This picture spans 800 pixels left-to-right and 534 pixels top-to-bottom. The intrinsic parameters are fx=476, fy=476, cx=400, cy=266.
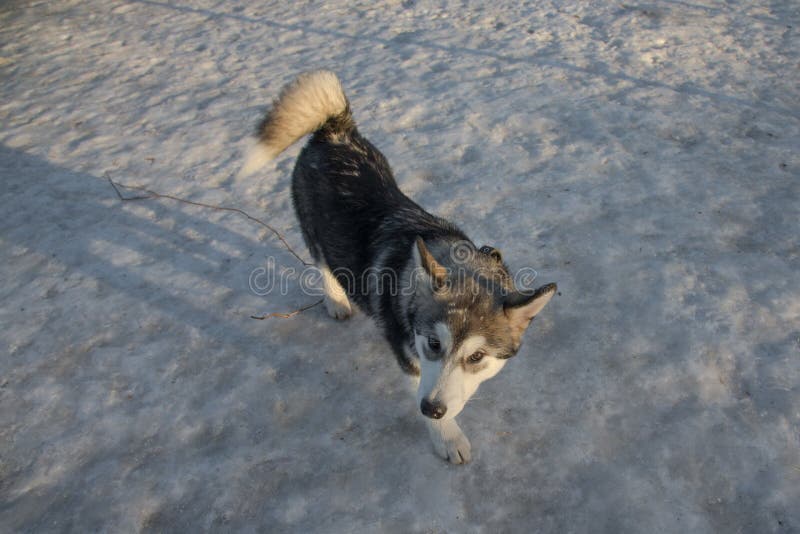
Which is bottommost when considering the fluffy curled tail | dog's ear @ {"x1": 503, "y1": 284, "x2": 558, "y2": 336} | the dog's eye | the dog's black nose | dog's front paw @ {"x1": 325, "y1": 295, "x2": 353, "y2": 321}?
dog's front paw @ {"x1": 325, "y1": 295, "x2": 353, "y2": 321}

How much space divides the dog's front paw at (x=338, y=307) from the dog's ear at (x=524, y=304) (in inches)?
69.1

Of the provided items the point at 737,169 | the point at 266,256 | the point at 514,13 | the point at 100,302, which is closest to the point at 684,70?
the point at 737,169

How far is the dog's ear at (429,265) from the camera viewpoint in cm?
248

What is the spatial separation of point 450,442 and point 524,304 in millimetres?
1133

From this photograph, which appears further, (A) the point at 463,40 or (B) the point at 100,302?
(A) the point at 463,40

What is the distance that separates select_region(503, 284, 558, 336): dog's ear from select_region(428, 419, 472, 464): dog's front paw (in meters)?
0.80

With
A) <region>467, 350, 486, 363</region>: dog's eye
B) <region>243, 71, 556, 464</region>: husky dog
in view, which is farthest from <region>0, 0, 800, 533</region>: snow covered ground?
<region>467, 350, 486, 363</region>: dog's eye

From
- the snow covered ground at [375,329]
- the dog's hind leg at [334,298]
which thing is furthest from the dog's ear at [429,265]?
the dog's hind leg at [334,298]

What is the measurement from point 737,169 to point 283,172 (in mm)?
4937

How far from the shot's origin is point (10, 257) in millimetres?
4672

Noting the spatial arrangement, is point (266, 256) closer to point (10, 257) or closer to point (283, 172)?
point (283, 172)

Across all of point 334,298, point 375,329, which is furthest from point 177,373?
point 375,329

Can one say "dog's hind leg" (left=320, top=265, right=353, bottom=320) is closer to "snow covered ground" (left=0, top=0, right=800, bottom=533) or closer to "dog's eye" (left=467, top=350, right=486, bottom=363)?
"snow covered ground" (left=0, top=0, right=800, bottom=533)

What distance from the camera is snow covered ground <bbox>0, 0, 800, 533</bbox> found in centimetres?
291
